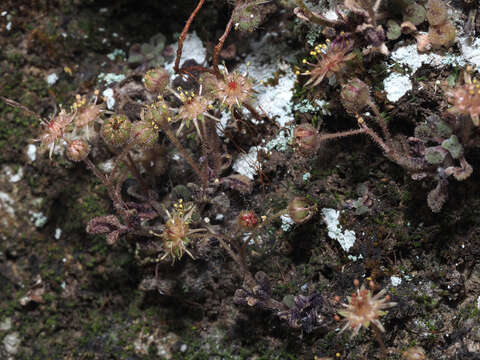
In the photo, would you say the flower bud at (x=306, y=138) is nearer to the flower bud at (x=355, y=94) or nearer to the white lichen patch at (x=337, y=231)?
the flower bud at (x=355, y=94)

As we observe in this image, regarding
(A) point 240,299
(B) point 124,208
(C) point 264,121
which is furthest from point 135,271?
(C) point 264,121

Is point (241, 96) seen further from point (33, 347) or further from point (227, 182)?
point (33, 347)

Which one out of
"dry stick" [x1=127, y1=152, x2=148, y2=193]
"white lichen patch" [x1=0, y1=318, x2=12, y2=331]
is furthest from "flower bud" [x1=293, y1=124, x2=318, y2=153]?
"white lichen patch" [x1=0, y1=318, x2=12, y2=331]

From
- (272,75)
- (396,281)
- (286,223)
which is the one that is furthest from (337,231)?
(272,75)

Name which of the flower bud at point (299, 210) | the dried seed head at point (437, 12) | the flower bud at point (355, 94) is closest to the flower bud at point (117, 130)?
the flower bud at point (299, 210)

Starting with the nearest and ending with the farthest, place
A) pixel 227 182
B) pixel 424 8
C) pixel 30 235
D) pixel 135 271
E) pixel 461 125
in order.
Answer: pixel 461 125 → pixel 424 8 → pixel 227 182 → pixel 135 271 → pixel 30 235

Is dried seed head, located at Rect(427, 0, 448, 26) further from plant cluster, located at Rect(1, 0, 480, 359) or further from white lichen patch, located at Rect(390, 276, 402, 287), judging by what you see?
white lichen patch, located at Rect(390, 276, 402, 287)
